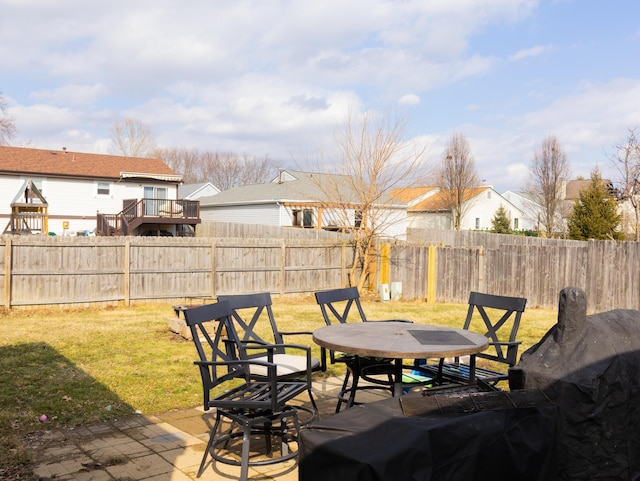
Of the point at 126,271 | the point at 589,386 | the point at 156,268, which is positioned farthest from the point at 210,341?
the point at 156,268

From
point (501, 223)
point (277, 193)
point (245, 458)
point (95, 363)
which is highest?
point (277, 193)

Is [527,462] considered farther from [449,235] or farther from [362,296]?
[449,235]

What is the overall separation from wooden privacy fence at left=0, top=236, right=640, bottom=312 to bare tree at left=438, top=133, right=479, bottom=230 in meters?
24.7

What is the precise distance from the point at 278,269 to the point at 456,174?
26.9 m

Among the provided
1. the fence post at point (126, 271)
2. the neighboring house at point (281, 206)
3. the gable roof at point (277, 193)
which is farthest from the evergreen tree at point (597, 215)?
the fence post at point (126, 271)

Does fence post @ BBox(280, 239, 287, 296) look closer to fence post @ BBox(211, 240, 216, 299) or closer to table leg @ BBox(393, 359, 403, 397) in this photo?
fence post @ BBox(211, 240, 216, 299)

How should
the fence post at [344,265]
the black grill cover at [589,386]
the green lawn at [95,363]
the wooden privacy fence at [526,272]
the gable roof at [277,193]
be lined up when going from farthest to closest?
the gable roof at [277,193] < the fence post at [344,265] < the wooden privacy fence at [526,272] < the green lawn at [95,363] < the black grill cover at [589,386]

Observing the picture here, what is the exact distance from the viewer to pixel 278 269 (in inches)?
615

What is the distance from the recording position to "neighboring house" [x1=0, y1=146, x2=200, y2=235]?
26828 millimetres

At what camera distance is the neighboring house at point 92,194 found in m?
26.8

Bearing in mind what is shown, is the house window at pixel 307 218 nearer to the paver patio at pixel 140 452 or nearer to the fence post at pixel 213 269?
the fence post at pixel 213 269

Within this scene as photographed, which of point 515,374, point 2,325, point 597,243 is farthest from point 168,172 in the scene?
point 515,374

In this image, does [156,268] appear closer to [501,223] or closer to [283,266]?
[283,266]

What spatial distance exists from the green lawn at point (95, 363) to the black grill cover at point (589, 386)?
365cm
